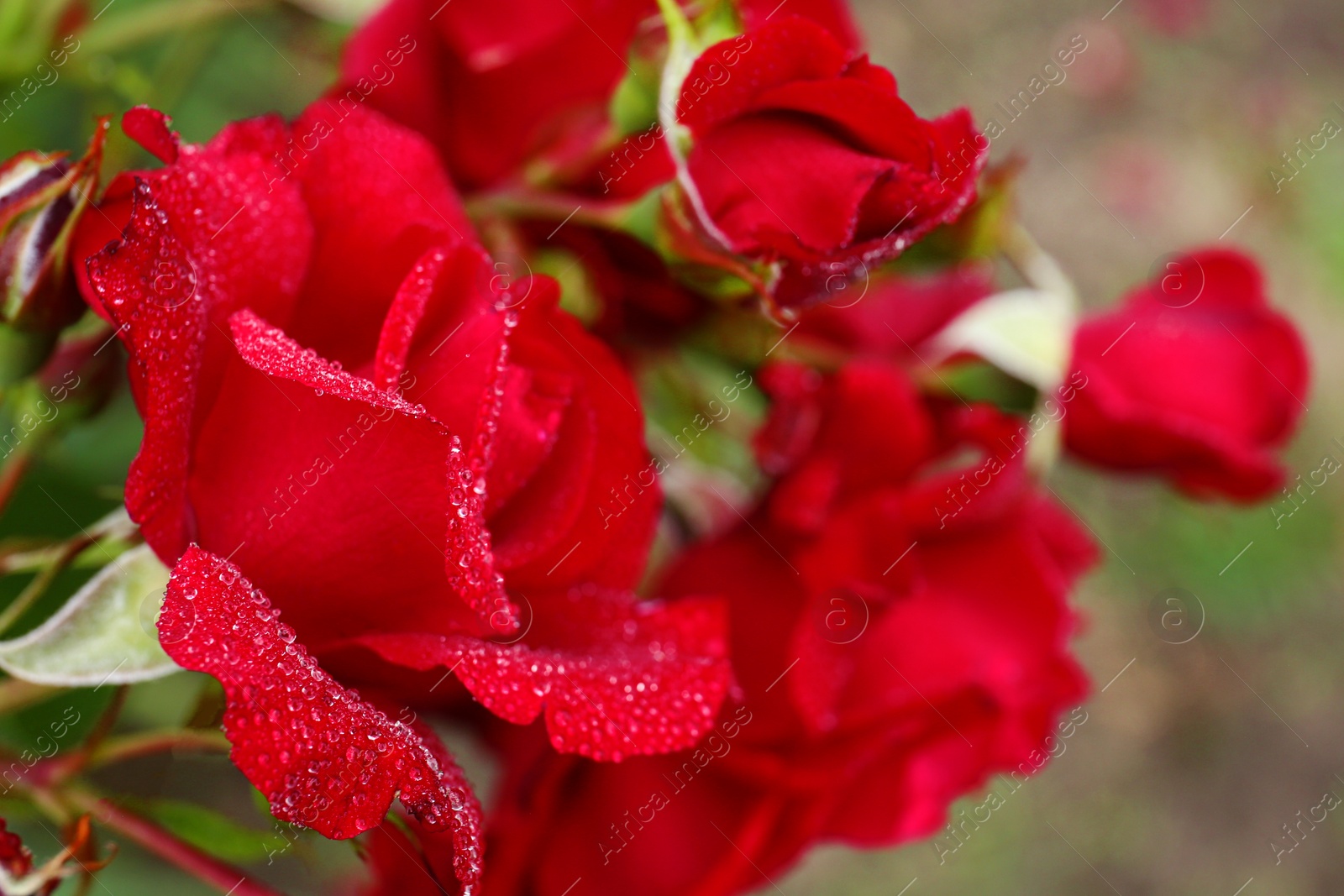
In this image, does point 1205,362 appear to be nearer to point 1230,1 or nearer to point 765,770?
point 765,770

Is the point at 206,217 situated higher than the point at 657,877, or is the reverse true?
the point at 206,217

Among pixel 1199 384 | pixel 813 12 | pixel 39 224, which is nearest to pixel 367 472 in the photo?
pixel 39 224

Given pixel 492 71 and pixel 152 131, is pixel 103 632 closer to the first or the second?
pixel 152 131

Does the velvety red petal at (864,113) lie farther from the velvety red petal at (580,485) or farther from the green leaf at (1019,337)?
the green leaf at (1019,337)

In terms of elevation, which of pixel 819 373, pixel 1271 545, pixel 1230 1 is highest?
pixel 819 373

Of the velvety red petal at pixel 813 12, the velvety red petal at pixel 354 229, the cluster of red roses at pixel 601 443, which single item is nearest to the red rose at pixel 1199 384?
the cluster of red roses at pixel 601 443

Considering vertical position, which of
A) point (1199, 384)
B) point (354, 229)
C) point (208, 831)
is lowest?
point (1199, 384)

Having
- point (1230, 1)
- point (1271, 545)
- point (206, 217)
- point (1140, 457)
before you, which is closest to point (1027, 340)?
point (1140, 457)
